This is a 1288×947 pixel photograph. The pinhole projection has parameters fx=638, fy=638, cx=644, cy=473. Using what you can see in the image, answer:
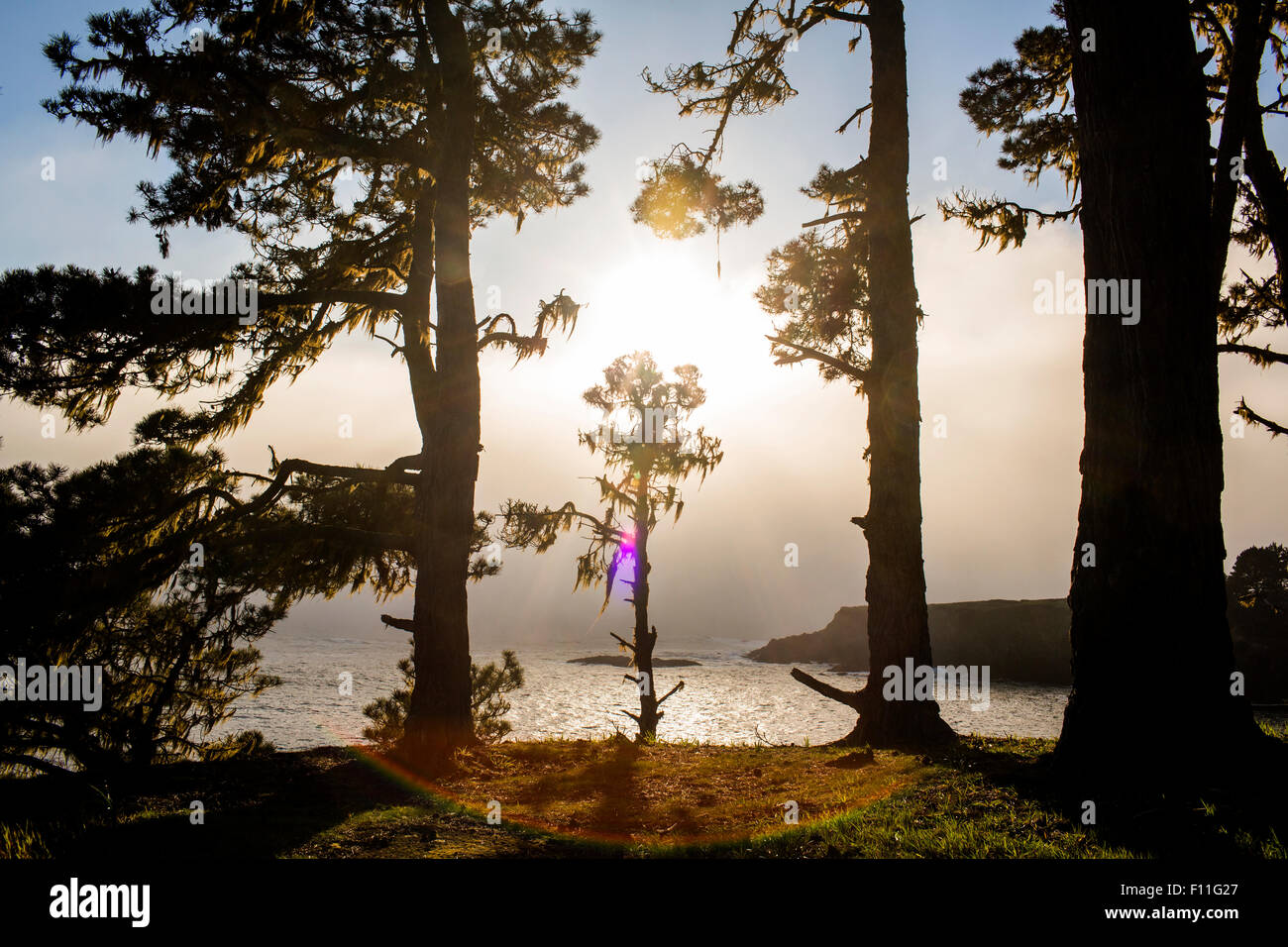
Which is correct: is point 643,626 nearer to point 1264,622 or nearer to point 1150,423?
point 1150,423

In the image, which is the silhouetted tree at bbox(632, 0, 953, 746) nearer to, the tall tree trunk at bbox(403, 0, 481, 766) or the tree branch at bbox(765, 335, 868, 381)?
the tree branch at bbox(765, 335, 868, 381)

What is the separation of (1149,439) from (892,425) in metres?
4.69

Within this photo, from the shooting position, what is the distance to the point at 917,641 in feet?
30.8

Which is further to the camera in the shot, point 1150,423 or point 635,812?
point 635,812

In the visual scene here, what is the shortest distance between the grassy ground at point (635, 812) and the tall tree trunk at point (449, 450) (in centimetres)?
120

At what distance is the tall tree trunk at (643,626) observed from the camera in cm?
1902

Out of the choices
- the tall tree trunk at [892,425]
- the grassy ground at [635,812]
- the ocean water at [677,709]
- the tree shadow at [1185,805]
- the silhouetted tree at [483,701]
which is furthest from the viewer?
the ocean water at [677,709]

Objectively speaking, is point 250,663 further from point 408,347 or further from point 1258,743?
point 1258,743

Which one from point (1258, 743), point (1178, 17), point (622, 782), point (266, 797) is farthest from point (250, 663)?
point (1178, 17)

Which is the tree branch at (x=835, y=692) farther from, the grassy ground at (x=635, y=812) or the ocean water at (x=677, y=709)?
the ocean water at (x=677, y=709)

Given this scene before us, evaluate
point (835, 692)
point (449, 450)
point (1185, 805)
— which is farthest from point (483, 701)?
point (1185, 805)

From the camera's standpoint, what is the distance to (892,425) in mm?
9805

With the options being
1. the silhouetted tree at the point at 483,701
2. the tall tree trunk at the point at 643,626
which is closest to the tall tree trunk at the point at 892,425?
the tall tree trunk at the point at 643,626

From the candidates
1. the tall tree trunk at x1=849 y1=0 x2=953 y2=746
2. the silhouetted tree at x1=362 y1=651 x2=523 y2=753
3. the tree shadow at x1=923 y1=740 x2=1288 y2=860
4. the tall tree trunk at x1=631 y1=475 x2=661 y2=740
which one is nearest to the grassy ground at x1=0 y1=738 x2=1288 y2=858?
the tree shadow at x1=923 y1=740 x2=1288 y2=860
